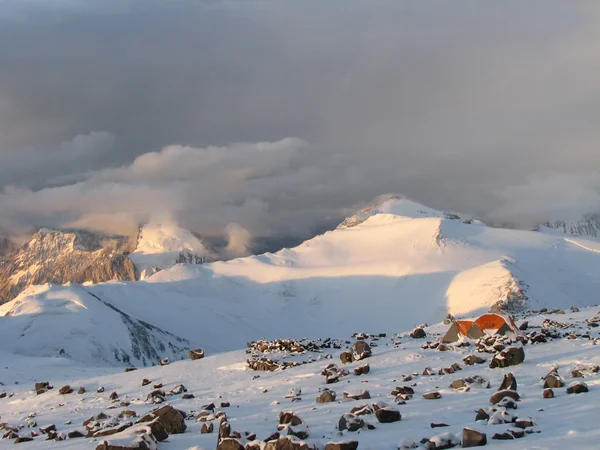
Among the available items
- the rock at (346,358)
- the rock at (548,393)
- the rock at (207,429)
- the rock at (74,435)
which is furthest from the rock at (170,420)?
the rock at (346,358)

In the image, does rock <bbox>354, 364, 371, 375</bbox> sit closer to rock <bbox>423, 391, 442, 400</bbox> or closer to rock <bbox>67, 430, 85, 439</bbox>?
rock <bbox>423, 391, 442, 400</bbox>

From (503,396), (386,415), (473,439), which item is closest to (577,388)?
(503,396)

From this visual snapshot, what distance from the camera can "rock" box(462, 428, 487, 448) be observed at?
1127 centimetres

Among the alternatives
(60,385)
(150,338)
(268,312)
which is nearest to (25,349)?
(150,338)

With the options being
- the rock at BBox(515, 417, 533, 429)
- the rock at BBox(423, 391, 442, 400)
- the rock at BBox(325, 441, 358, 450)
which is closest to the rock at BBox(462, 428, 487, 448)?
the rock at BBox(515, 417, 533, 429)

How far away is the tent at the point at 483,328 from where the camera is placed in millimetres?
28447

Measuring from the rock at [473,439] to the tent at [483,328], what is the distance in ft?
59.3

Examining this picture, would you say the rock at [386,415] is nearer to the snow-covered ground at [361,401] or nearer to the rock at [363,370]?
the snow-covered ground at [361,401]

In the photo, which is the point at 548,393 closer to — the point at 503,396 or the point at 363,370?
the point at 503,396

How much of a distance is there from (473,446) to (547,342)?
16.7 metres

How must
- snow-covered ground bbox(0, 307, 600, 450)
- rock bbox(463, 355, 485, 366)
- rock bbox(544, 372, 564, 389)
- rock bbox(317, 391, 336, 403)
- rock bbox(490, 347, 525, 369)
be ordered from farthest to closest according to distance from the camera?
rock bbox(463, 355, 485, 366) → rock bbox(490, 347, 525, 369) → rock bbox(317, 391, 336, 403) → rock bbox(544, 372, 564, 389) → snow-covered ground bbox(0, 307, 600, 450)

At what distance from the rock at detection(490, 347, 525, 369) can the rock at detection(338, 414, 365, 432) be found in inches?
373

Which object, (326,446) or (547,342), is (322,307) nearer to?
(547,342)

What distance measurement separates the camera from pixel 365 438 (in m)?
13.0
